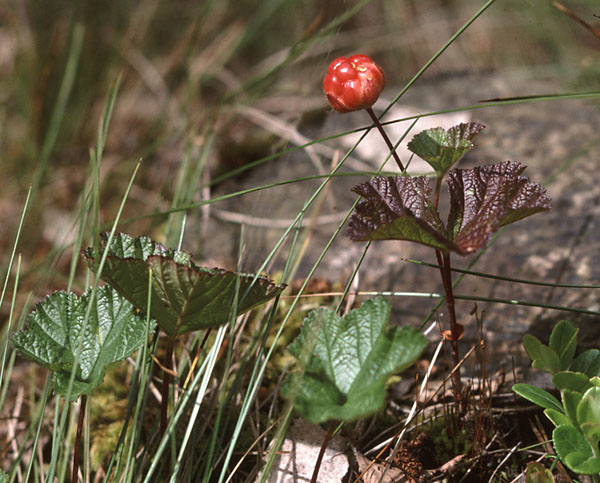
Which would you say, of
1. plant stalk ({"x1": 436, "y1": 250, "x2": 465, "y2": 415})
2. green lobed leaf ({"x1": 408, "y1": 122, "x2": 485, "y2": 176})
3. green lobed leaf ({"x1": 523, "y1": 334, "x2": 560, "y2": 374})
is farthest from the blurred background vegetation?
green lobed leaf ({"x1": 523, "y1": 334, "x2": 560, "y2": 374})

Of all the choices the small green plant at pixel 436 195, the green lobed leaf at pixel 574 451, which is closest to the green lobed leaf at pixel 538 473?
the green lobed leaf at pixel 574 451

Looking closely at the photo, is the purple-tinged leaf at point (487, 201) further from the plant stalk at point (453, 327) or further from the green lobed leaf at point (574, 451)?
the green lobed leaf at point (574, 451)

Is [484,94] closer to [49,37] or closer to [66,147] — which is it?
[66,147]

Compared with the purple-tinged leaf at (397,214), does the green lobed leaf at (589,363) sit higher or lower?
lower

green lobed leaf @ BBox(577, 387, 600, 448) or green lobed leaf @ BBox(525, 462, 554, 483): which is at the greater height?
green lobed leaf @ BBox(577, 387, 600, 448)

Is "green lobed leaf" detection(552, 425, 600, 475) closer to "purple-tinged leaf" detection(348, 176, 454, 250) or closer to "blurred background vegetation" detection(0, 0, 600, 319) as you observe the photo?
"purple-tinged leaf" detection(348, 176, 454, 250)

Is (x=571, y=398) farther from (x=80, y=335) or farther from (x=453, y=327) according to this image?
(x=80, y=335)

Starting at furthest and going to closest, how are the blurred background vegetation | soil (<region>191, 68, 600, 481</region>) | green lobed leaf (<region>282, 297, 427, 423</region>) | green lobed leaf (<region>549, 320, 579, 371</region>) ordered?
the blurred background vegetation
soil (<region>191, 68, 600, 481</region>)
green lobed leaf (<region>549, 320, 579, 371</region>)
green lobed leaf (<region>282, 297, 427, 423</region>)
